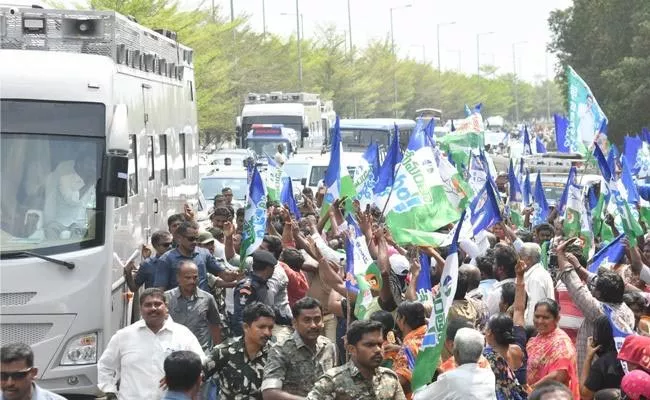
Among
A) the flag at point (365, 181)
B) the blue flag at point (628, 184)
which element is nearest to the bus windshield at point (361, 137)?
the blue flag at point (628, 184)

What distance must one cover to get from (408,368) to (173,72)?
8088mm

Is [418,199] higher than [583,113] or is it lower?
Answer: lower

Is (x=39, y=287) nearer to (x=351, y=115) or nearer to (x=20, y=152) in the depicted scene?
(x=20, y=152)

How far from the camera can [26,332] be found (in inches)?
435

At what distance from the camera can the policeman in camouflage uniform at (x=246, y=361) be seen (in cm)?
865

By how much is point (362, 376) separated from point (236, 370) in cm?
126

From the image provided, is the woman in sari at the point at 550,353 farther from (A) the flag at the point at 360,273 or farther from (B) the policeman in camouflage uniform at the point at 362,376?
(B) the policeman in camouflage uniform at the point at 362,376

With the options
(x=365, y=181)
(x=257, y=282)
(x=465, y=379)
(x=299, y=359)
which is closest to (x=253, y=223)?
(x=365, y=181)

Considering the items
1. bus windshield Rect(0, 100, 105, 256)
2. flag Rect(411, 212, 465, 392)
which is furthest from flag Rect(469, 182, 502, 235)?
flag Rect(411, 212, 465, 392)

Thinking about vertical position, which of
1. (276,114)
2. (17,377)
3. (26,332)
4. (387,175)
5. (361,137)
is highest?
(276,114)

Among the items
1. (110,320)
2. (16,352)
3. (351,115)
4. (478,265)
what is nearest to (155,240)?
(110,320)

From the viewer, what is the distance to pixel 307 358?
8.48m

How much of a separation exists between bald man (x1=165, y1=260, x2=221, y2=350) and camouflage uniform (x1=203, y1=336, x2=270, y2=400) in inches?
81.0

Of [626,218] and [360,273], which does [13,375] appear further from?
[626,218]
